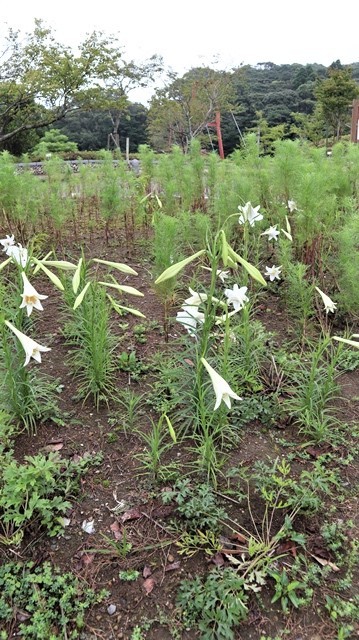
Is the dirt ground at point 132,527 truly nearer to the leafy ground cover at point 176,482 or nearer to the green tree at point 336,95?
the leafy ground cover at point 176,482

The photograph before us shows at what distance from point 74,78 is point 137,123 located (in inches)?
654

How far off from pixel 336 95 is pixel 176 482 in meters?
24.1

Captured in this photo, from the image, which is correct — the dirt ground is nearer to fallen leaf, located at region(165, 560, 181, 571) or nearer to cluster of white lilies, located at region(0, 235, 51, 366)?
fallen leaf, located at region(165, 560, 181, 571)

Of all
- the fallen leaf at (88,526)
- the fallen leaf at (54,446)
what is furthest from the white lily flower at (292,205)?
the fallen leaf at (88,526)

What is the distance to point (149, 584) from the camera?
1749 mm

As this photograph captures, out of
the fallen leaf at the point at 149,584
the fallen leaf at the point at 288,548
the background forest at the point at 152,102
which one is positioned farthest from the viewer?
the background forest at the point at 152,102

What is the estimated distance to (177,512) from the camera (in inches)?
77.0

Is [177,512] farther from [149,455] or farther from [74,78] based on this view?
[74,78]

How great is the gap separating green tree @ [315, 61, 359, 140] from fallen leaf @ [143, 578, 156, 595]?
74.0 ft

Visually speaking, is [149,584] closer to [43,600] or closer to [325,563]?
[43,600]

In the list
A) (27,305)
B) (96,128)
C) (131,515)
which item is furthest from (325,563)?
(96,128)

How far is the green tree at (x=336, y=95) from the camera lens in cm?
2142

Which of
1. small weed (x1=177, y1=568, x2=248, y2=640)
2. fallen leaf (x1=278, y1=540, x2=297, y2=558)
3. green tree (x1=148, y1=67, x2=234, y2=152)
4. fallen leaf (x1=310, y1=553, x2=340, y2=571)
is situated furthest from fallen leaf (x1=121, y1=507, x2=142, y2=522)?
green tree (x1=148, y1=67, x2=234, y2=152)

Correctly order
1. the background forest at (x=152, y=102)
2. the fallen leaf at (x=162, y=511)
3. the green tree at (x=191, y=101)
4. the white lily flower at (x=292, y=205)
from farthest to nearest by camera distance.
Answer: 1. the green tree at (x=191, y=101)
2. the background forest at (x=152, y=102)
3. the white lily flower at (x=292, y=205)
4. the fallen leaf at (x=162, y=511)
